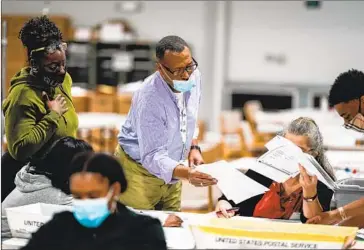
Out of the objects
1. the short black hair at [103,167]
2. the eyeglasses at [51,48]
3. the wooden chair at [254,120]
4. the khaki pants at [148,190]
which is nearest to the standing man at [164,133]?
the khaki pants at [148,190]

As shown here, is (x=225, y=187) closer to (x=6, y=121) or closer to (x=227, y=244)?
(x=227, y=244)

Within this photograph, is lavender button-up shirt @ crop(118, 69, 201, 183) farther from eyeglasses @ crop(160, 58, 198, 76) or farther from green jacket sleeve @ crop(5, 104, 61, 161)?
green jacket sleeve @ crop(5, 104, 61, 161)

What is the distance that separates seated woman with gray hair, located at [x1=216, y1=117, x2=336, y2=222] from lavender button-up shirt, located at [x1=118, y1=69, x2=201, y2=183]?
353mm

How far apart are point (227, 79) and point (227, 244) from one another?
10.1 metres

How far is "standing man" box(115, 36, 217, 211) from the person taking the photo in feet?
9.04

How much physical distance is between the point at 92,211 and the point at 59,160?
1.93 ft

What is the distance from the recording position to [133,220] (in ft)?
7.26

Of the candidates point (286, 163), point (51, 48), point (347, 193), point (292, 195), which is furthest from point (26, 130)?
point (347, 193)

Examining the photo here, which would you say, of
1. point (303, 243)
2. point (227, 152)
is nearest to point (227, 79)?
point (227, 152)

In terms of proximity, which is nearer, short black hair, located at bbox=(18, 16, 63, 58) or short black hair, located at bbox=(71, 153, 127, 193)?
short black hair, located at bbox=(71, 153, 127, 193)

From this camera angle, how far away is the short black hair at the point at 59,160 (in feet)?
8.38

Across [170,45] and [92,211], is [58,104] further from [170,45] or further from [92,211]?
[92,211]

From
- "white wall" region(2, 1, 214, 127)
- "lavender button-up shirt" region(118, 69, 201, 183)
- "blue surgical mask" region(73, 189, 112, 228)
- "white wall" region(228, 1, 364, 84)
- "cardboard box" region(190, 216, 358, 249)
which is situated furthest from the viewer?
"white wall" region(2, 1, 214, 127)

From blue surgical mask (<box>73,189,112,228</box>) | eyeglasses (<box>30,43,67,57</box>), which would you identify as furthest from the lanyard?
blue surgical mask (<box>73,189,112,228</box>)
